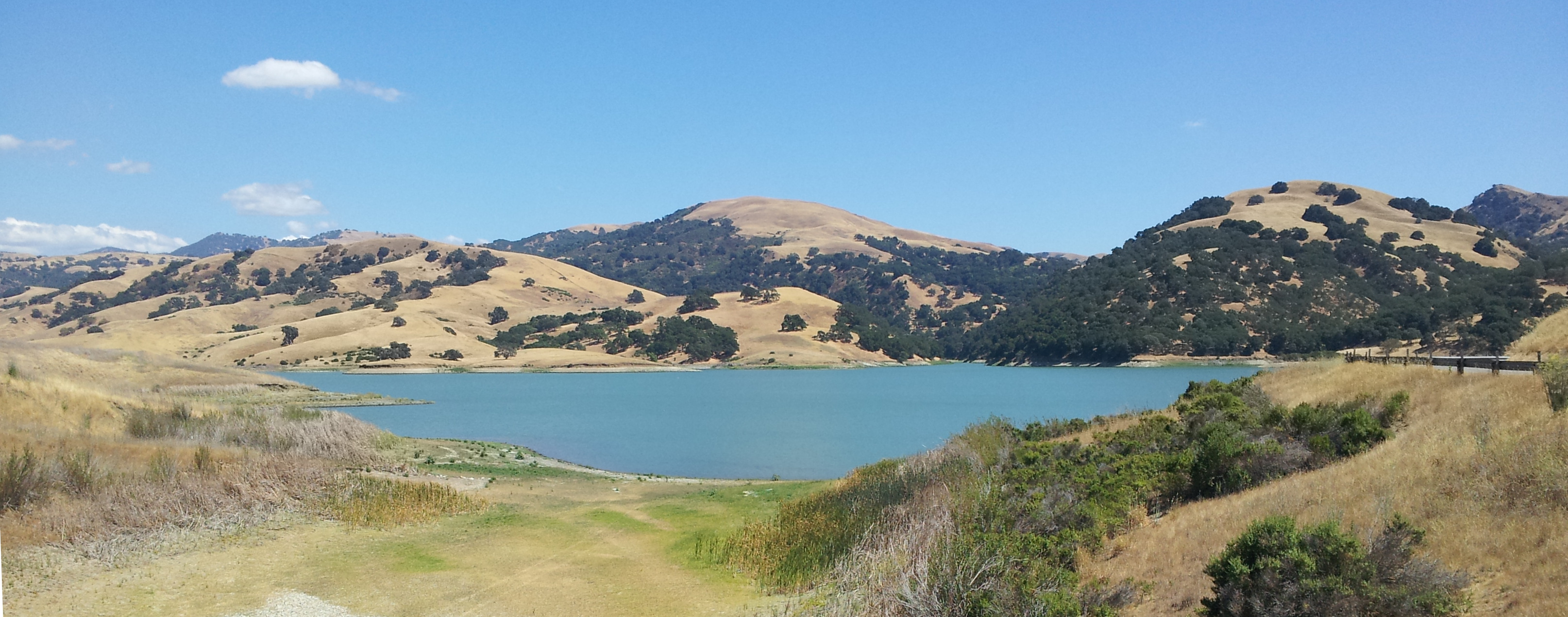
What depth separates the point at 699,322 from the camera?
16700 cm

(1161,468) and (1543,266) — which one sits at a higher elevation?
(1543,266)

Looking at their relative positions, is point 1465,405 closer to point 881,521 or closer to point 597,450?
point 881,521

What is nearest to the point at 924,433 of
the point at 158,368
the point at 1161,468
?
the point at 1161,468

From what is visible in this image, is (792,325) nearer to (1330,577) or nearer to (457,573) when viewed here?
(457,573)

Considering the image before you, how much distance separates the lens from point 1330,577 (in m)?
9.30

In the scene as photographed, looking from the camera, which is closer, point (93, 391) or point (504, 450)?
point (93, 391)

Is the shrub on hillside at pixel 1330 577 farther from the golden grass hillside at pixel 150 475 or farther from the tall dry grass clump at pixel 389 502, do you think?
the tall dry grass clump at pixel 389 502

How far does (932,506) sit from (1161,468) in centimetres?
597

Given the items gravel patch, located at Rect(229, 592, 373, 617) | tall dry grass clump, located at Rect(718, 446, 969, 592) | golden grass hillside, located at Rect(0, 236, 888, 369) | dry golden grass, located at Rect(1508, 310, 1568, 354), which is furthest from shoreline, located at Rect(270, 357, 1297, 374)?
gravel patch, located at Rect(229, 592, 373, 617)

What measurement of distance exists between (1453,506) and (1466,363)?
1395cm

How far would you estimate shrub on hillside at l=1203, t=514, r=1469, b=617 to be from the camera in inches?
361

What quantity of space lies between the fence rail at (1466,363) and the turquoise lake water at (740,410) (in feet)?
41.4

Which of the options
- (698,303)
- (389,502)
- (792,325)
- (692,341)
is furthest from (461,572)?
(698,303)

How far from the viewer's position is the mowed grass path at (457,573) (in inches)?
513
